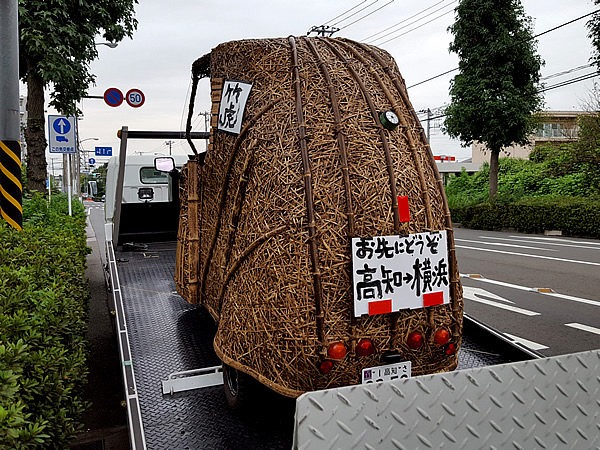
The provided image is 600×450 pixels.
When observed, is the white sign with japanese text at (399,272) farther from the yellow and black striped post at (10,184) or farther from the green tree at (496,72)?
the green tree at (496,72)

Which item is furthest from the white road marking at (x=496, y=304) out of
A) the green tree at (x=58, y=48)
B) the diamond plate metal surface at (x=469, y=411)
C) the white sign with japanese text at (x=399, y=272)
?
the green tree at (x=58, y=48)

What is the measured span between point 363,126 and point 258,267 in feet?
3.53

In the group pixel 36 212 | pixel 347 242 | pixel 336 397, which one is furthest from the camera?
pixel 36 212

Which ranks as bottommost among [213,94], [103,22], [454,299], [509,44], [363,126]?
[454,299]

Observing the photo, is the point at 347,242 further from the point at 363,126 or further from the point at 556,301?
the point at 556,301

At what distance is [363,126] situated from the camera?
321 cm

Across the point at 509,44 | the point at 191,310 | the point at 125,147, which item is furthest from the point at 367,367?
the point at 509,44

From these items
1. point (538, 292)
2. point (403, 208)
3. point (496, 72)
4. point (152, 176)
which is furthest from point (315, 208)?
point (496, 72)

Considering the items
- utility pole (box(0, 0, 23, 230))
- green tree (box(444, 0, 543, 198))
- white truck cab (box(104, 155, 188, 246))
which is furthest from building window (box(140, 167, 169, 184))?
green tree (box(444, 0, 543, 198))

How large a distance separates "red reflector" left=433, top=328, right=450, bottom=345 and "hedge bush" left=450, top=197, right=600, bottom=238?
727 inches

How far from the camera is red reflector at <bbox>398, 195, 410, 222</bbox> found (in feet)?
10.2

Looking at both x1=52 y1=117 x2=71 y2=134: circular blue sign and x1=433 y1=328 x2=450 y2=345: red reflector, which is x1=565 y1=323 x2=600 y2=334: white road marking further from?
x1=52 y1=117 x2=71 y2=134: circular blue sign

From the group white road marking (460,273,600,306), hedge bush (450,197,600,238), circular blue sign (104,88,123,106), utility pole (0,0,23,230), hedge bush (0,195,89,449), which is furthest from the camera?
hedge bush (450,197,600,238)

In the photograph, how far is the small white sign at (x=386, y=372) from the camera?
10.0ft
